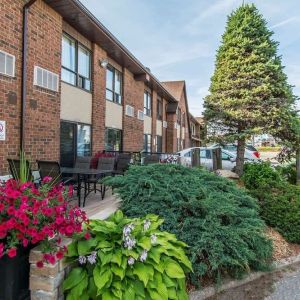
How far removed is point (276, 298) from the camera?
365 centimetres

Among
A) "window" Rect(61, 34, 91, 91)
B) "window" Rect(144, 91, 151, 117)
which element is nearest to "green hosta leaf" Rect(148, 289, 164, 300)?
"window" Rect(61, 34, 91, 91)

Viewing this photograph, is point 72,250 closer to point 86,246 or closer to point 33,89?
point 86,246

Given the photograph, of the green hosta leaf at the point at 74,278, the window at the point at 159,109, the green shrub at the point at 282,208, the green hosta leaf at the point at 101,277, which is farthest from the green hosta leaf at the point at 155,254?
the window at the point at 159,109

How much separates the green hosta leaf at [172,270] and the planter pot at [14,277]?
1.34 metres

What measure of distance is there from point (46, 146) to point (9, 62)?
2209 millimetres

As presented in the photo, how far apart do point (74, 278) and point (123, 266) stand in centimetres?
49

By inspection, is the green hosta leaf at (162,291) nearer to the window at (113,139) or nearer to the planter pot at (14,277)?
the planter pot at (14,277)

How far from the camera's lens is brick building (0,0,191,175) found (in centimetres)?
632

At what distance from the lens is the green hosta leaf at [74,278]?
106 inches

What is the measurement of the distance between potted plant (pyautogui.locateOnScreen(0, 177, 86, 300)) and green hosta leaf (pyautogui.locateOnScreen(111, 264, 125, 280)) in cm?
48

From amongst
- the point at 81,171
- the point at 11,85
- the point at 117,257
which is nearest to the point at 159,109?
the point at 11,85

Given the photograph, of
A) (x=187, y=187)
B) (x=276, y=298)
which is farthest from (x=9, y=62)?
(x=276, y=298)

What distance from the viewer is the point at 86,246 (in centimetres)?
283

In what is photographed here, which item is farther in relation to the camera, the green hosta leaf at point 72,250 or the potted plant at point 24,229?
the green hosta leaf at point 72,250
